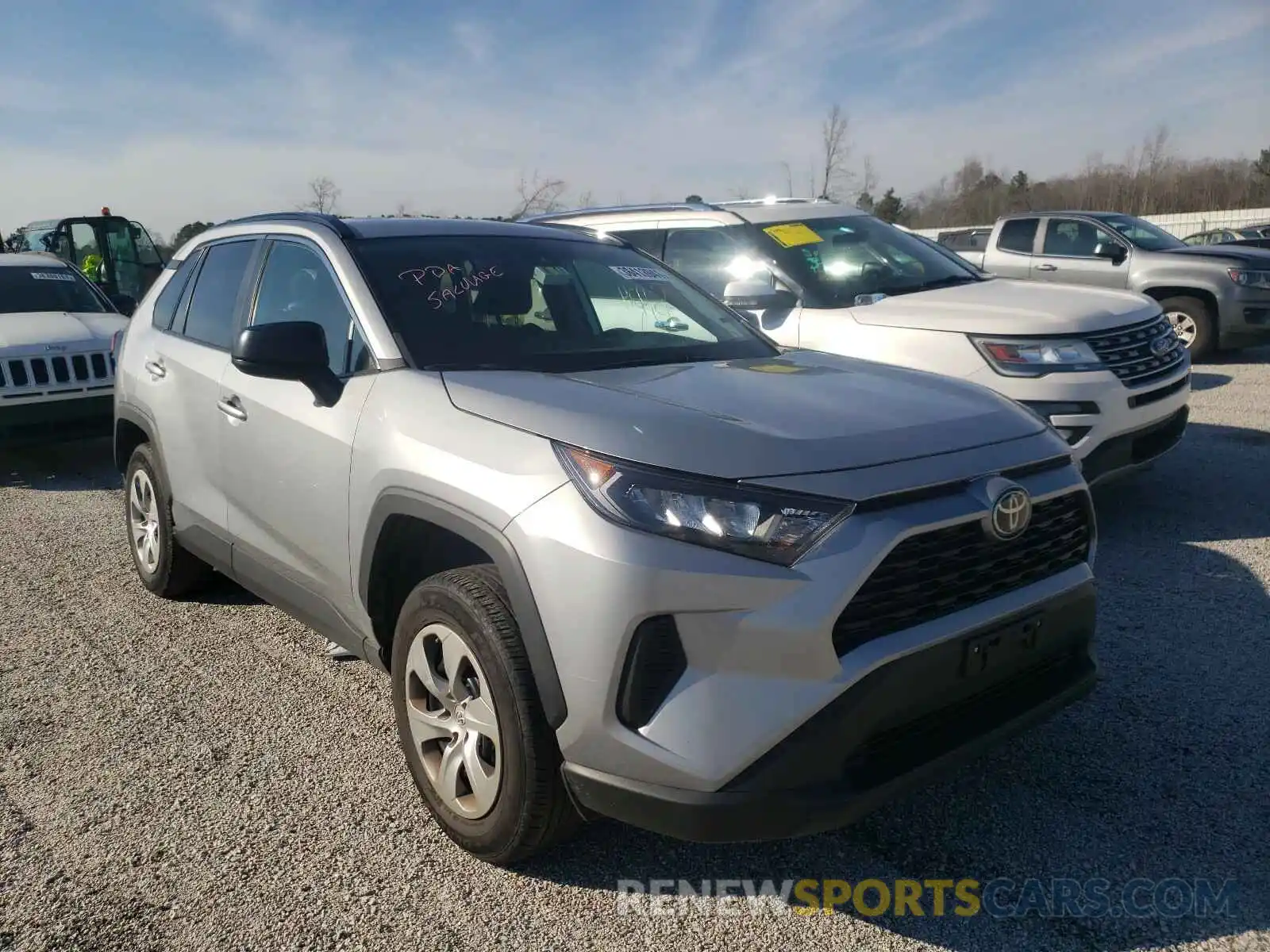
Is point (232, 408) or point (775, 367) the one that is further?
point (232, 408)

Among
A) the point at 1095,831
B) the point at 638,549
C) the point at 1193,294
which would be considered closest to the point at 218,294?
the point at 638,549

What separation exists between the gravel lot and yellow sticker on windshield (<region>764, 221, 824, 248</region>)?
9.53ft

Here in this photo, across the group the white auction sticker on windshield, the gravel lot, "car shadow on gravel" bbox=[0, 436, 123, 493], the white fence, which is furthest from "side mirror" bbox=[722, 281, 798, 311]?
the white fence

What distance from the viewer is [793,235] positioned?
636 centimetres

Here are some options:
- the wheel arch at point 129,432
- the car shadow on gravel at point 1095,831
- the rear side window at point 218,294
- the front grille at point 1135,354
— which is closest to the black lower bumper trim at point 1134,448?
the front grille at point 1135,354

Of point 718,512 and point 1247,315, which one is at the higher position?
point 718,512

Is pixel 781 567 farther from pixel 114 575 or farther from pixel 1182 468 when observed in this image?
pixel 1182 468

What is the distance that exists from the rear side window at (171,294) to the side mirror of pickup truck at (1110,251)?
389 inches

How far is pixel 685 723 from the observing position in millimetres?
2119

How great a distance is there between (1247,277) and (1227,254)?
411 millimetres

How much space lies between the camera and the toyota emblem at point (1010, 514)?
236 centimetres

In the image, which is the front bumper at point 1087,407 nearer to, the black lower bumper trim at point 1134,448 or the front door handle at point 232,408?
the black lower bumper trim at point 1134,448

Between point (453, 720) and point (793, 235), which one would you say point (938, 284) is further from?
point (453, 720)

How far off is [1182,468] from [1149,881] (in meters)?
4.81
